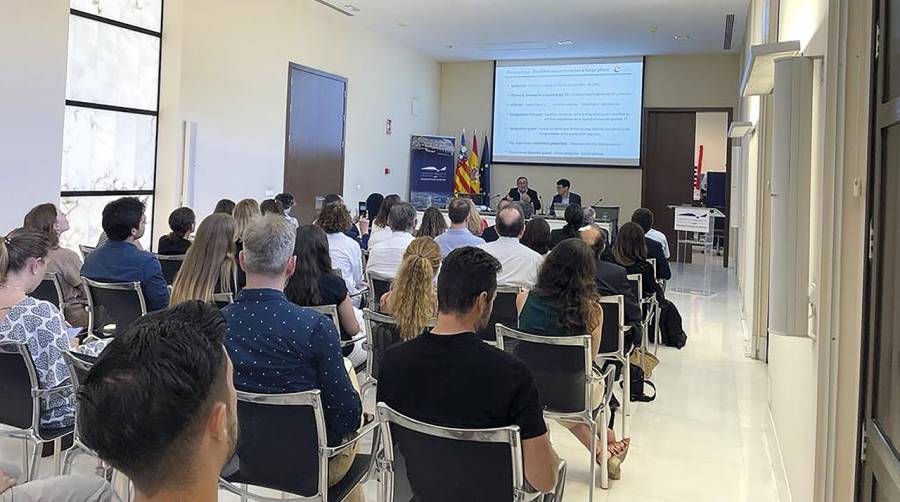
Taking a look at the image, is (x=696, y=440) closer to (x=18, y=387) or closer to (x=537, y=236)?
(x=537, y=236)

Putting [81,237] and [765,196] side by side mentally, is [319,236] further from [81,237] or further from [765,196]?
[81,237]

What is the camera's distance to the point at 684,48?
11828 millimetres

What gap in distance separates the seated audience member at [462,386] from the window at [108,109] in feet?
19.2

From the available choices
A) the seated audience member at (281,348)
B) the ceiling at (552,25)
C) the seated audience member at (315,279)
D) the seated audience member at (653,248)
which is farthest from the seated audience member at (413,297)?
the ceiling at (552,25)

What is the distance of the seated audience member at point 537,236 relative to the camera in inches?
197

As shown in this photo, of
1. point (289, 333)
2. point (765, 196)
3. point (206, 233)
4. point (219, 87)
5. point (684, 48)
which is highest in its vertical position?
point (684, 48)

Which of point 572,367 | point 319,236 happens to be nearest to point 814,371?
point 572,367

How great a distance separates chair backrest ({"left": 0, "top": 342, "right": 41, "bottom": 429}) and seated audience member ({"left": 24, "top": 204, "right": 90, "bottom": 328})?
1.71 m

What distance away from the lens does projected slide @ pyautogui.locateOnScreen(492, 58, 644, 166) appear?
41.6 ft

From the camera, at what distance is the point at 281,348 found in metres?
2.28

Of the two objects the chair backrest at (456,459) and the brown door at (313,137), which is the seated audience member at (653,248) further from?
the brown door at (313,137)

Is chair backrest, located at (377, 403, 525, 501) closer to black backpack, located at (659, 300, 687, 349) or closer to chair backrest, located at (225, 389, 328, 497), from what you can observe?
chair backrest, located at (225, 389, 328, 497)

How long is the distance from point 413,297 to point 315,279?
58cm

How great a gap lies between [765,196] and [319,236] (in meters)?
3.84
